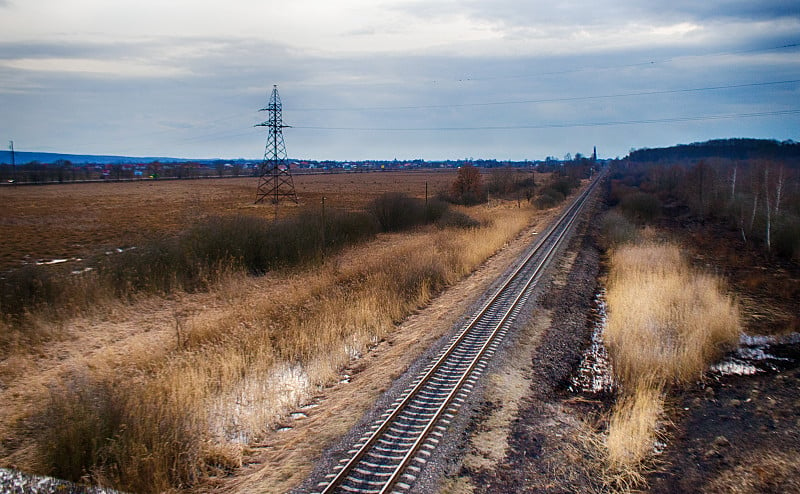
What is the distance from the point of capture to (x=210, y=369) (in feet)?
34.7

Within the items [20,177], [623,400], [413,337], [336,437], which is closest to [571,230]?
[413,337]

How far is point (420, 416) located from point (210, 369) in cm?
490

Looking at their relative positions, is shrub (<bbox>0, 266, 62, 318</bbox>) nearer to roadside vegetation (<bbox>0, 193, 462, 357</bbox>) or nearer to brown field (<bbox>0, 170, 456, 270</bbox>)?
roadside vegetation (<bbox>0, 193, 462, 357</bbox>)

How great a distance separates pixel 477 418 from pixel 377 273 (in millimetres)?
10390

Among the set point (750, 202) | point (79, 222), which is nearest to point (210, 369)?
point (79, 222)

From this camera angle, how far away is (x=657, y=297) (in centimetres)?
1627

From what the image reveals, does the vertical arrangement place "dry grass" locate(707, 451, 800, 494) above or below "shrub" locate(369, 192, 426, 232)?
below

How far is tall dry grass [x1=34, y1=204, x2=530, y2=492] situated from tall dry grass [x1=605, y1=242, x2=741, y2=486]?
5.71m

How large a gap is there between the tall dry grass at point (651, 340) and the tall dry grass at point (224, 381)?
5.71 meters

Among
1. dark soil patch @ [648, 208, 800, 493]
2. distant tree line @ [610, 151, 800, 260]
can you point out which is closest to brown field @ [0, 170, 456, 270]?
dark soil patch @ [648, 208, 800, 493]

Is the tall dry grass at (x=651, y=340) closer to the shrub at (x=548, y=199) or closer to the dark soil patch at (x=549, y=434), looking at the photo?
the dark soil patch at (x=549, y=434)

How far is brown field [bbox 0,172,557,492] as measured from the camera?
22.6 feet

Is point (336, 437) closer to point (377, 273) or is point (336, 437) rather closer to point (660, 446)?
point (660, 446)

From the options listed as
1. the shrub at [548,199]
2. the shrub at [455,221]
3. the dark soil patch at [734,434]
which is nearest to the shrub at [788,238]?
the shrub at [455,221]
